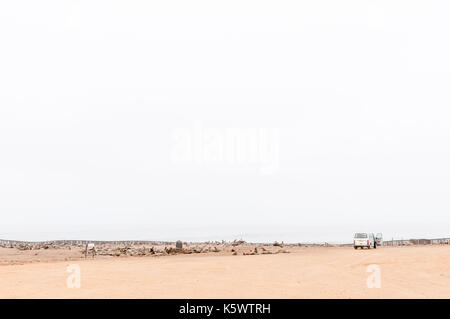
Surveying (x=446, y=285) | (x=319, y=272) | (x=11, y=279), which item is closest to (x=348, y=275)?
(x=319, y=272)

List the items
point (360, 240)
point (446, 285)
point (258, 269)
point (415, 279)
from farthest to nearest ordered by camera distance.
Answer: point (360, 240) < point (258, 269) < point (415, 279) < point (446, 285)

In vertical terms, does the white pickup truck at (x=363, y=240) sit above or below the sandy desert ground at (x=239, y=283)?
below

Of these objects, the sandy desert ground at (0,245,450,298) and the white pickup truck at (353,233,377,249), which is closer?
the sandy desert ground at (0,245,450,298)

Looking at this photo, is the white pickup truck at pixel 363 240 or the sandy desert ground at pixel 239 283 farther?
the white pickup truck at pixel 363 240

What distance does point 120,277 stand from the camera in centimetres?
2269

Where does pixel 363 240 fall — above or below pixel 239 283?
below

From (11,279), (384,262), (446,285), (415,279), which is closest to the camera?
(446,285)

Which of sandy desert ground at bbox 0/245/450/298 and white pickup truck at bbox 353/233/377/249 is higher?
sandy desert ground at bbox 0/245/450/298

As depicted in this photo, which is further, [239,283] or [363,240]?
[363,240]
